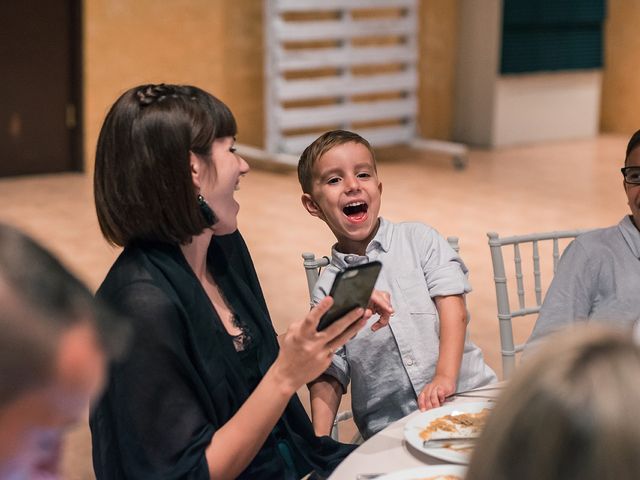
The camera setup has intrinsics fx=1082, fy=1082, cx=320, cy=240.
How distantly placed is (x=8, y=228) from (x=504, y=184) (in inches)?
Answer: 305

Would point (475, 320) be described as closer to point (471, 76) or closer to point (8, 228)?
point (8, 228)

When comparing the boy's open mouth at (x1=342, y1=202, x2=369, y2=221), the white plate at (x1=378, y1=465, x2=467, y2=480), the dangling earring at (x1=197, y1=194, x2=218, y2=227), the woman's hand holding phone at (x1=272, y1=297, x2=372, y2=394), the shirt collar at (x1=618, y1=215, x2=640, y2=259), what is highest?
the dangling earring at (x1=197, y1=194, x2=218, y2=227)

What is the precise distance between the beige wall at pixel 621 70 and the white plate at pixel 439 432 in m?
9.61

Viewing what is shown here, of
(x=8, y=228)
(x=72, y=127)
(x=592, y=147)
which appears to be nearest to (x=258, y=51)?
(x=72, y=127)

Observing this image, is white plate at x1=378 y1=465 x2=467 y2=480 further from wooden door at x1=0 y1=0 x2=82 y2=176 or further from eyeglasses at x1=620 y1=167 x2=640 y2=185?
wooden door at x1=0 y1=0 x2=82 y2=176

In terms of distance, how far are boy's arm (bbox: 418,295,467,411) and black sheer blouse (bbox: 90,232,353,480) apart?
1.13ft

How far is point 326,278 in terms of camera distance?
234 centimetres

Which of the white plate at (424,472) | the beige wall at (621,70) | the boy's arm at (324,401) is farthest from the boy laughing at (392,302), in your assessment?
the beige wall at (621,70)

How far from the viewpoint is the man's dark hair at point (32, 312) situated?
0.76 metres

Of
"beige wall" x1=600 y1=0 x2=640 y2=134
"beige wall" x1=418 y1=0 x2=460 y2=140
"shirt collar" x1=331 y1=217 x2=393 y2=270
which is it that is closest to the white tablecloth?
"shirt collar" x1=331 y1=217 x2=393 y2=270

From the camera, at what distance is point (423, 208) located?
24.5 ft

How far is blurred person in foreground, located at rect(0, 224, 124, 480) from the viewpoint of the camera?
764 millimetres

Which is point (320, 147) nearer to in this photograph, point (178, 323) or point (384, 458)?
point (178, 323)

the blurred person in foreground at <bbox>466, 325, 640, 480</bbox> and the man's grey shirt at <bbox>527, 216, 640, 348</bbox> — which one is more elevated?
Result: the blurred person in foreground at <bbox>466, 325, 640, 480</bbox>
